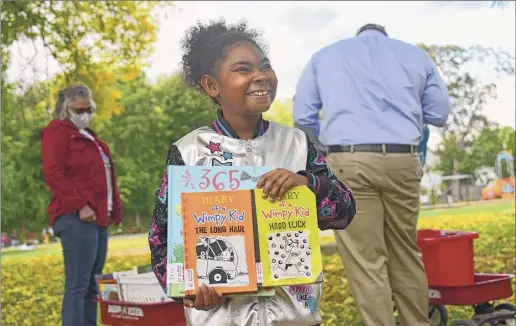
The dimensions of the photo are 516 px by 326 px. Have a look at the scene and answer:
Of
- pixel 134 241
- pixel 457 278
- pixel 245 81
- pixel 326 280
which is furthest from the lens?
pixel 134 241

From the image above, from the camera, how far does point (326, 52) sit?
15.5 ft

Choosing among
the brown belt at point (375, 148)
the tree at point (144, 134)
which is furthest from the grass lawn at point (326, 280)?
the tree at point (144, 134)

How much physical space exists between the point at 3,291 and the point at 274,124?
28.8 feet

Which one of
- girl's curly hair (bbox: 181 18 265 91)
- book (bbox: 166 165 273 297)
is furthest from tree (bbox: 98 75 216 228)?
book (bbox: 166 165 273 297)

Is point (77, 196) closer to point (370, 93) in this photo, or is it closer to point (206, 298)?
point (370, 93)

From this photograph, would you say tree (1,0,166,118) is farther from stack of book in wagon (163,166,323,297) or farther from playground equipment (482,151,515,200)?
playground equipment (482,151,515,200)

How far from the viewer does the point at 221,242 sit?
231 centimetres

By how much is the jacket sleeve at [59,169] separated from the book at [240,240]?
10.2 feet

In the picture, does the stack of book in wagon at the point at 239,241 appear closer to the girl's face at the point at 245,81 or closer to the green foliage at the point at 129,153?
the girl's face at the point at 245,81

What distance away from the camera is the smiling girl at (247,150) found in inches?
96.1

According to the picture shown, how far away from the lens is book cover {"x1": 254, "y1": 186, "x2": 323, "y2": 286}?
2314mm

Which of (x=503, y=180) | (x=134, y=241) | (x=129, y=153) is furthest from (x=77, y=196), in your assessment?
(x=503, y=180)

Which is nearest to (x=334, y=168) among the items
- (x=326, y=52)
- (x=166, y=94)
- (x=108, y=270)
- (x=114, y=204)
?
(x=326, y=52)

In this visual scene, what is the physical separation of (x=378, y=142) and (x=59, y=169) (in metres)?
2.20
